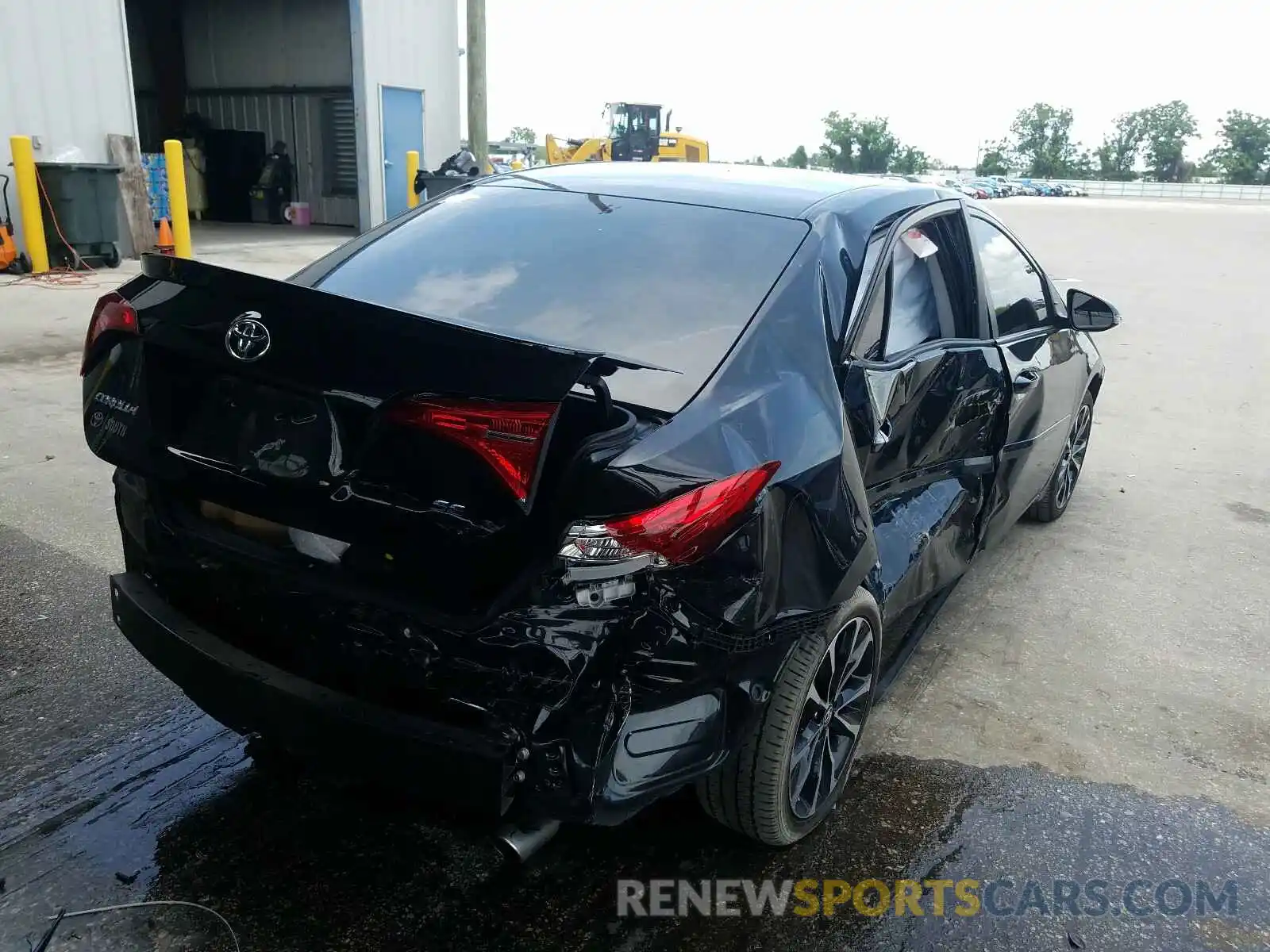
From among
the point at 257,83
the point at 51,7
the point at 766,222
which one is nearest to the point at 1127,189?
the point at 257,83

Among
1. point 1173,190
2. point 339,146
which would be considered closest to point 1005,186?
point 1173,190

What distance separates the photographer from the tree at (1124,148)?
108 meters

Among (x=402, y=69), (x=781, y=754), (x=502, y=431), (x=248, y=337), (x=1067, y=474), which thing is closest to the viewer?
(x=502, y=431)

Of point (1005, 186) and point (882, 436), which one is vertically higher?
point (882, 436)

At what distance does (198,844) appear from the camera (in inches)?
103

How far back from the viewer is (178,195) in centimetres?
1410

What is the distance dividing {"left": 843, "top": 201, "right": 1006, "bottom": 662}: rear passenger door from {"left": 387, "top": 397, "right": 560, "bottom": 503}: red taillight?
3.21 ft

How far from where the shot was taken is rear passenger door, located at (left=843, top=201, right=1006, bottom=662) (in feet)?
9.26

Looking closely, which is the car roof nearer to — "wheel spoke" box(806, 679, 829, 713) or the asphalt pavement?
"wheel spoke" box(806, 679, 829, 713)

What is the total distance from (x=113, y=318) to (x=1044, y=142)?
12017 cm

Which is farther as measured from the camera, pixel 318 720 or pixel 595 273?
pixel 595 273

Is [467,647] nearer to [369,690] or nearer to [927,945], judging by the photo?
[369,690]

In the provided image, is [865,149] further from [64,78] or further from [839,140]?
[64,78]

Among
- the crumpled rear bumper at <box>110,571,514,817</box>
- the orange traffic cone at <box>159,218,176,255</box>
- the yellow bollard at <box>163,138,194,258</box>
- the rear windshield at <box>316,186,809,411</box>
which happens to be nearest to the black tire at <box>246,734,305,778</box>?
the crumpled rear bumper at <box>110,571,514,817</box>
